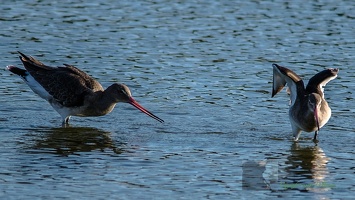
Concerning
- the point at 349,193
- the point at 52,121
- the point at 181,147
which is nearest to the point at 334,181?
the point at 349,193

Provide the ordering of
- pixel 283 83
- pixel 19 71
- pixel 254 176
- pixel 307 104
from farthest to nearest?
pixel 19 71, pixel 283 83, pixel 307 104, pixel 254 176

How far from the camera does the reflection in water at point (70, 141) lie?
1191 cm

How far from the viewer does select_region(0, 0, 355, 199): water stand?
1040cm

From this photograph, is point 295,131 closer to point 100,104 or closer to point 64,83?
point 100,104

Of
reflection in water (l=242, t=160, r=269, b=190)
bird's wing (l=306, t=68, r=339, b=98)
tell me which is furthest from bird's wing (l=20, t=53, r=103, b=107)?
reflection in water (l=242, t=160, r=269, b=190)

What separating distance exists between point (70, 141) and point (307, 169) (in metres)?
3.24

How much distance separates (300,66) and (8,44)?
5512mm

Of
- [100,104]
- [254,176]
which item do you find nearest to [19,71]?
[100,104]

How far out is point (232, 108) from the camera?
14086mm

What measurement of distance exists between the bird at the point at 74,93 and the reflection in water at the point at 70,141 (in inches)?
11.7

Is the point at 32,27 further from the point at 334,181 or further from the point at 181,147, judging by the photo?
the point at 334,181

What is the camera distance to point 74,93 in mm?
13461

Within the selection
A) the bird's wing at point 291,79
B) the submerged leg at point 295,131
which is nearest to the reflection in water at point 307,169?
the submerged leg at point 295,131

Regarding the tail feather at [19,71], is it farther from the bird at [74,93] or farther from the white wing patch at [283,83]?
the white wing patch at [283,83]
